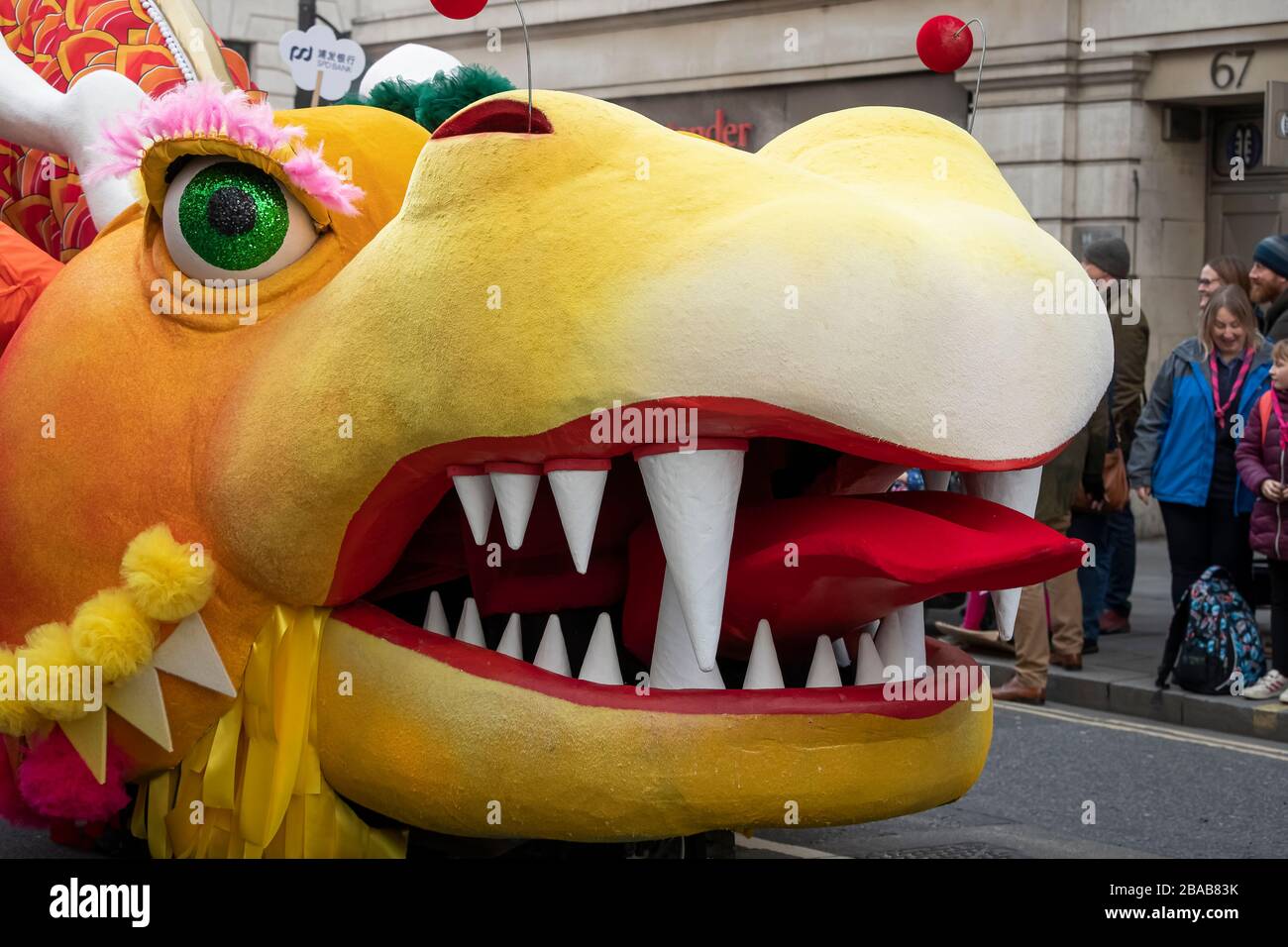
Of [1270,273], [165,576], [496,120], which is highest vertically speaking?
[1270,273]

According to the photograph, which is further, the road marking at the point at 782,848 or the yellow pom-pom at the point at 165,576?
the road marking at the point at 782,848

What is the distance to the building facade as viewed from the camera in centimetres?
1335

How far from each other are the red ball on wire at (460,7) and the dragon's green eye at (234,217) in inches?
18.7

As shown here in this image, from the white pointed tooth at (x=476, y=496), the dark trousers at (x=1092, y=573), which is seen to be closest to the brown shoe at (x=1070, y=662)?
the dark trousers at (x=1092, y=573)

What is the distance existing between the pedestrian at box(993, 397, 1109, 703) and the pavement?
15 centimetres

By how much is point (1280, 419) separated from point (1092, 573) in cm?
181

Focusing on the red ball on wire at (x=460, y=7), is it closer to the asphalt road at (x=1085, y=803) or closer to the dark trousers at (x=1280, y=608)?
the asphalt road at (x=1085, y=803)

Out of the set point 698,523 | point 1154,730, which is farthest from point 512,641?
point 1154,730

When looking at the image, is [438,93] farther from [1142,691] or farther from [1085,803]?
[1142,691]

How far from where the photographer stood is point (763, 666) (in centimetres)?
327

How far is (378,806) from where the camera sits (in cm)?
348

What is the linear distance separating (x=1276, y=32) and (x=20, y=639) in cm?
1122

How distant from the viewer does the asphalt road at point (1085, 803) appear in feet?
18.0

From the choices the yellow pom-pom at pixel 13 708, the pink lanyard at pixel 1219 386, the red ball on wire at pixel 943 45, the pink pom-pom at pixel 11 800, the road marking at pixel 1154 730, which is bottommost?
the road marking at pixel 1154 730
